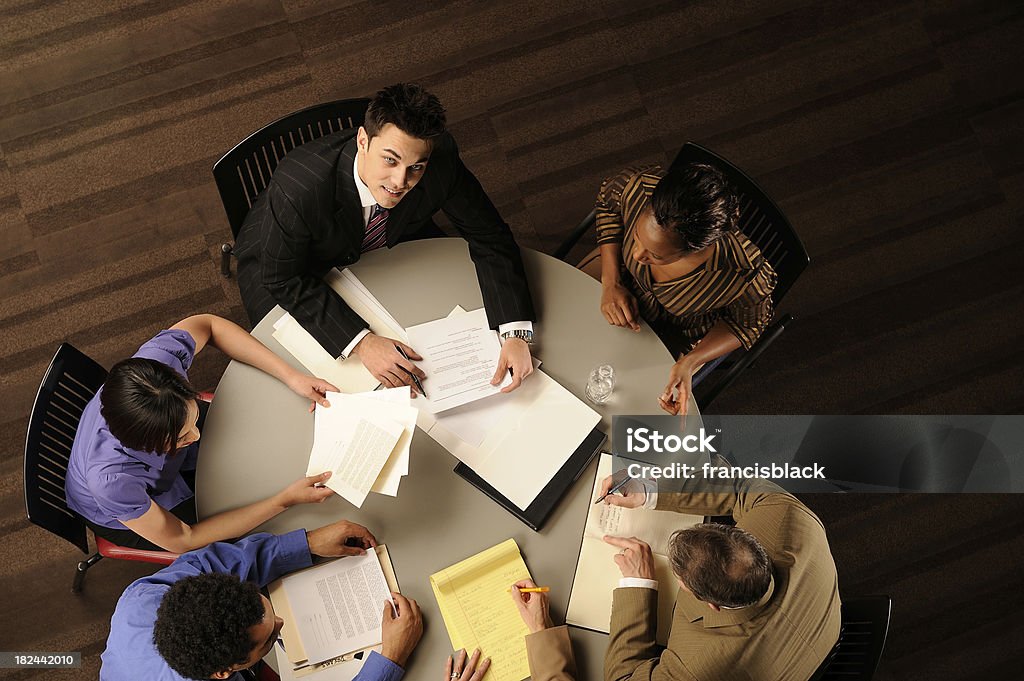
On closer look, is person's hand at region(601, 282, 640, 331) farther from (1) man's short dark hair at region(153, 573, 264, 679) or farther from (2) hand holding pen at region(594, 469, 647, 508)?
(1) man's short dark hair at region(153, 573, 264, 679)

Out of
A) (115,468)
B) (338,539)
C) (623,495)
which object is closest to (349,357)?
(338,539)

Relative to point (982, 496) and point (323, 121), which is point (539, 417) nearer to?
point (323, 121)

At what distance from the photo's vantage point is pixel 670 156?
3525 mm

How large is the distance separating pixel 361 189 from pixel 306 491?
85 centimetres

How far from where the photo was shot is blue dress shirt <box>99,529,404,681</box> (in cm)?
189

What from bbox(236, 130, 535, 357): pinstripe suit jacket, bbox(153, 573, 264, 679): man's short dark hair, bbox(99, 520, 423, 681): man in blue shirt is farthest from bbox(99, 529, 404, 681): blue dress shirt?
bbox(236, 130, 535, 357): pinstripe suit jacket

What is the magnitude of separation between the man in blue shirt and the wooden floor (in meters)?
1.31

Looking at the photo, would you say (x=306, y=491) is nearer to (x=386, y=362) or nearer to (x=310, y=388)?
(x=310, y=388)

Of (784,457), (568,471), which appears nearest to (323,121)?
(568,471)

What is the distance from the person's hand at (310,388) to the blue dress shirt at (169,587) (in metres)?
0.35

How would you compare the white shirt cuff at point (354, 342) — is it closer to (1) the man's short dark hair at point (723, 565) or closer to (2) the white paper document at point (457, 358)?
(2) the white paper document at point (457, 358)

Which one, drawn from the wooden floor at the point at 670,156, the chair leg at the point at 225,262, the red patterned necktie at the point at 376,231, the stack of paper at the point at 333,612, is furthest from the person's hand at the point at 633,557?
the chair leg at the point at 225,262

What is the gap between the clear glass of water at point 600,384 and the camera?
7.20 feet

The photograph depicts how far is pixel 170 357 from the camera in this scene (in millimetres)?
2154
